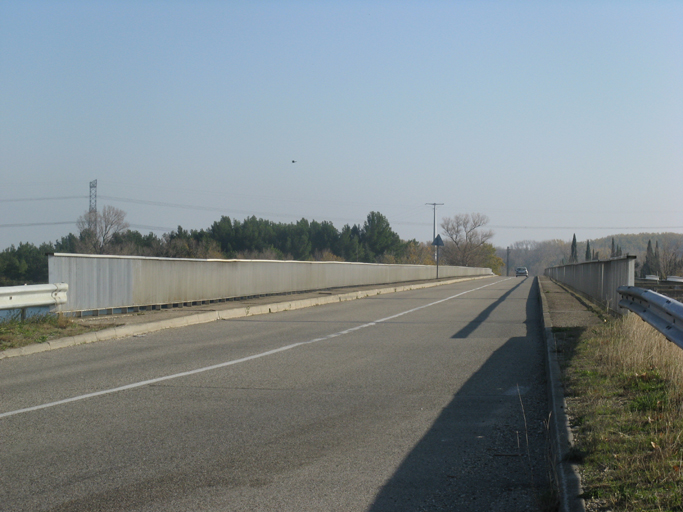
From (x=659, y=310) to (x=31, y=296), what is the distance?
10.6 metres

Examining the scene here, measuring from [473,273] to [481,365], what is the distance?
7044cm

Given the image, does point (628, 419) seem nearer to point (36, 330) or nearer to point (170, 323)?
point (36, 330)

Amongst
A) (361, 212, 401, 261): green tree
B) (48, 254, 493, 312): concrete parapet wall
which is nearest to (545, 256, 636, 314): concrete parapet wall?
(48, 254, 493, 312): concrete parapet wall

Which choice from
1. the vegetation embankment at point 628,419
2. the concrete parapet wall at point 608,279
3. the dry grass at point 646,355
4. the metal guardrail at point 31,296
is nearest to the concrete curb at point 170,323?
the metal guardrail at point 31,296

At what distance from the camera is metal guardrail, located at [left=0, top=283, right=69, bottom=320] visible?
1144 centimetres

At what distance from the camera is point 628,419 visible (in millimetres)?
4969

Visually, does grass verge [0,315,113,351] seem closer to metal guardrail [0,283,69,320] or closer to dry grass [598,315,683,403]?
metal guardrail [0,283,69,320]

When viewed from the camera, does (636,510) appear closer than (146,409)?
Yes

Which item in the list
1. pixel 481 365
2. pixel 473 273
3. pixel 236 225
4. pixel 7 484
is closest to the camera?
pixel 7 484

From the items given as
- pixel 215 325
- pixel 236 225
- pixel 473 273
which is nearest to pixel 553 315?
pixel 215 325

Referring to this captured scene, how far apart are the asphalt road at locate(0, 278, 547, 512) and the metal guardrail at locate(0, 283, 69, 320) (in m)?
1.91

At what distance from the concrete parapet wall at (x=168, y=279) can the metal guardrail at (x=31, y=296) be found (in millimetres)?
300

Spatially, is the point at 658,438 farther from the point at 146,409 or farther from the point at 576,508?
the point at 146,409

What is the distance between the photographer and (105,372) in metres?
8.34
